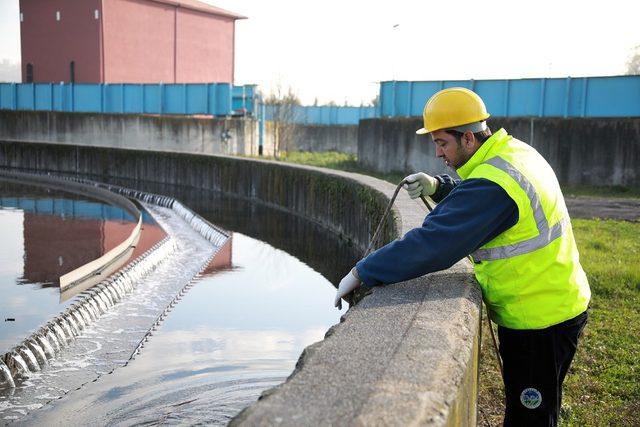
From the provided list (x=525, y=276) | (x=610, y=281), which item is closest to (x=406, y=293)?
(x=525, y=276)

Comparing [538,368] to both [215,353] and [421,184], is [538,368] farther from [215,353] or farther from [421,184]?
[215,353]

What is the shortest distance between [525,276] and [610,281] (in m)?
4.87

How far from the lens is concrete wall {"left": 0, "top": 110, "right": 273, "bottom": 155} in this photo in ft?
98.3

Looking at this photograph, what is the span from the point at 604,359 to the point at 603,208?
9.78 meters

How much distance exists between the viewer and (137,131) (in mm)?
31438

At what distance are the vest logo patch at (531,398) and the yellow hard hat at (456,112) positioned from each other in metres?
1.28

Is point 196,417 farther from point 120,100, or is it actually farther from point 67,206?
point 120,100

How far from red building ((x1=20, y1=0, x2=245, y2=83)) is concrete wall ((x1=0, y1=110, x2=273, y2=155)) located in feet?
11.1

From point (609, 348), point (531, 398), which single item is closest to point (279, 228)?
point (609, 348)

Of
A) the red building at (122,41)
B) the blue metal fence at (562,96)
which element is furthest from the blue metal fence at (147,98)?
the blue metal fence at (562,96)

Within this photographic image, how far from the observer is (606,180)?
62.4ft

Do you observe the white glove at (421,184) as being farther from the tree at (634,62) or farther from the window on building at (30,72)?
the tree at (634,62)

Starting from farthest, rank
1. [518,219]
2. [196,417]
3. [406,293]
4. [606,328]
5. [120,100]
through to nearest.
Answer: [120,100] → [606,328] → [196,417] → [406,293] → [518,219]

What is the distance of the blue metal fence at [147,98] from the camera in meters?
31.7
